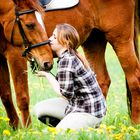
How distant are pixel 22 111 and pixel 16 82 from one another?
1.28ft

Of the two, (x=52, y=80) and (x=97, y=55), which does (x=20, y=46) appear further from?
(x=97, y=55)

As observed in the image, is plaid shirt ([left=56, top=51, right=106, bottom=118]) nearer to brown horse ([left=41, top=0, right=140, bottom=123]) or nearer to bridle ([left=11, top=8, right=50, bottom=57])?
bridle ([left=11, top=8, right=50, bottom=57])

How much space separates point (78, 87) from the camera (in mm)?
5965

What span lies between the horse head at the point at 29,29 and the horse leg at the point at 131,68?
6.06 feet

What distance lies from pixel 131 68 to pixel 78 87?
207cm

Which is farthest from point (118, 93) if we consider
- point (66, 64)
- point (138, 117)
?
point (66, 64)

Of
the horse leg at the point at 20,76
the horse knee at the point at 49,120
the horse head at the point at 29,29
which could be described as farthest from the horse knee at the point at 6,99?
the horse knee at the point at 49,120

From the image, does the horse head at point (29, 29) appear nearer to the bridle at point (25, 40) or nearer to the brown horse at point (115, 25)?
the bridle at point (25, 40)

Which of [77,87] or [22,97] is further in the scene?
[22,97]

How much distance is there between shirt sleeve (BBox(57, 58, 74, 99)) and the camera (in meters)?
5.84

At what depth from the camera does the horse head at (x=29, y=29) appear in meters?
6.20

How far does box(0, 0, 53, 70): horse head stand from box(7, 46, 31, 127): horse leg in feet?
1.12

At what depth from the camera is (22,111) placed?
7039 millimetres

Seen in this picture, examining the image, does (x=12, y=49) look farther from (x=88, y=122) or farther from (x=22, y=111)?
(x=88, y=122)
